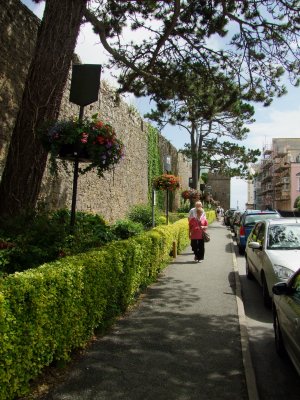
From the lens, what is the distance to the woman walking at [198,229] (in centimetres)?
1209

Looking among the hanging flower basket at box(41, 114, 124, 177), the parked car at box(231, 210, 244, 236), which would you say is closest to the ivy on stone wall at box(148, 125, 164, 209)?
the parked car at box(231, 210, 244, 236)

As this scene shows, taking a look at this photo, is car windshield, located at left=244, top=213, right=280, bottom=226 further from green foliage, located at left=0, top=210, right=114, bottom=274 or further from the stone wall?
green foliage, located at left=0, top=210, right=114, bottom=274

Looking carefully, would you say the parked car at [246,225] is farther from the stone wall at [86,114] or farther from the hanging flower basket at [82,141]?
the hanging flower basket at [82,141]

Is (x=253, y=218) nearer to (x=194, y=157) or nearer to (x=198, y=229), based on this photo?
(x=198, y=229)

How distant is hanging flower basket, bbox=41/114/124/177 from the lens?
21.1 ft

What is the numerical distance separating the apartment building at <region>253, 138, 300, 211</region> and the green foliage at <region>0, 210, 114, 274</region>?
7278 centimetres

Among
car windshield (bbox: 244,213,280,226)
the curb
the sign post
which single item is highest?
the sign post

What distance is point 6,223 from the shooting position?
22.0 feet

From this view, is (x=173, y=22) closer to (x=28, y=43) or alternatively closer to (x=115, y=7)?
(x=115, y=7)

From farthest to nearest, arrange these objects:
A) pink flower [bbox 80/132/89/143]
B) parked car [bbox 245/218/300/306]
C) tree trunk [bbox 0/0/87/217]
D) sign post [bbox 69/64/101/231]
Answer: sign post [bbox 69/64/101/231]
tree trunk [bbox 0/0/87/217]
parked car [bbox 245/218/300/306]
pink flower [bbox 80/132/89/143]

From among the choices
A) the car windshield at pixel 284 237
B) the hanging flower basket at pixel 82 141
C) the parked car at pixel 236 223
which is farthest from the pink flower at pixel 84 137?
the parked car at pixel 236 223

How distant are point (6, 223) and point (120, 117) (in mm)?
11512

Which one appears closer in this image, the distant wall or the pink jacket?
the pink jacket

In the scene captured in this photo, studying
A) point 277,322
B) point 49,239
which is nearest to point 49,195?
point 49,239
